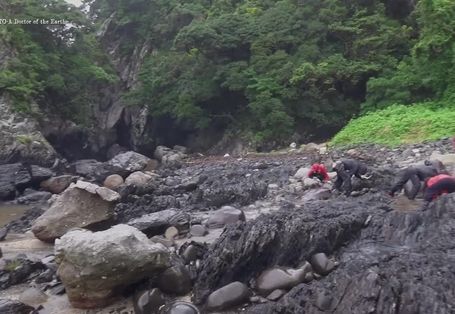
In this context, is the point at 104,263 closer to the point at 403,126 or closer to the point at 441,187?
the point at 441,187

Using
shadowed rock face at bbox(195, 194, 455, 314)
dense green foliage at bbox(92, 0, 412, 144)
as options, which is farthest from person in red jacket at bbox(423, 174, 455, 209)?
dense green foliage at bbox(92, 0, 412, 144)

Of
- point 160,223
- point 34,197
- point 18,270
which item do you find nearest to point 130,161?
point 34,197

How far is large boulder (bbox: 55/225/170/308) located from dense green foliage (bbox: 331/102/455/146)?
13884mm

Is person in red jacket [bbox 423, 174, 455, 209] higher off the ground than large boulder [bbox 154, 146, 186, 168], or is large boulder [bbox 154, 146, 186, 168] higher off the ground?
person in red jacket [bbox 423, 174, 455, 209]

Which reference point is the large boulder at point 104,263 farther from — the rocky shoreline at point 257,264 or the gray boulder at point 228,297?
the gray boulder at point 228,297

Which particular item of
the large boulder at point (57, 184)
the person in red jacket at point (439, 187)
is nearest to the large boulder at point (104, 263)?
the person in red jacket at point (439, 187)

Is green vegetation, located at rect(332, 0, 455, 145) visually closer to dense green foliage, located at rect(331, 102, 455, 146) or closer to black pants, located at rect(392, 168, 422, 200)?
dense green foliage, located at rect(331, 102, 455, 146)

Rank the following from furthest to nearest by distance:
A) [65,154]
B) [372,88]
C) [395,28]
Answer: [65,154] < [395,28] < [372,88]

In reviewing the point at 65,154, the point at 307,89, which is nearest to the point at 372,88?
the point at 307,89

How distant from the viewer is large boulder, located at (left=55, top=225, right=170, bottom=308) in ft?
21.7

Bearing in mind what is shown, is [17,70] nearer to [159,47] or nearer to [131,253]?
[159,47]

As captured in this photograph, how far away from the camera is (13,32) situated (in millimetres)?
33062

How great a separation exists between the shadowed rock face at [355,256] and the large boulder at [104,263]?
0.83m

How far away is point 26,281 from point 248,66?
26098mm
